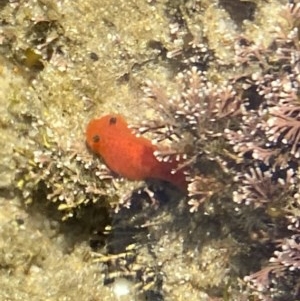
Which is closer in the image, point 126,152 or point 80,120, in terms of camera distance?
point 126,152

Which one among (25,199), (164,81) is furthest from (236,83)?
(25,199)

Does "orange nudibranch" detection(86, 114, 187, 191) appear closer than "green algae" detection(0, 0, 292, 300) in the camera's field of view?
Yes

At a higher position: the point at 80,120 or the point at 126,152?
the point at 80,120

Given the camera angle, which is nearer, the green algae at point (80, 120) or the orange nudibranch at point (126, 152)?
the orange nudibranch at point (126, 152)

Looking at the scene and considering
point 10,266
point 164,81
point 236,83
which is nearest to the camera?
point 236,83

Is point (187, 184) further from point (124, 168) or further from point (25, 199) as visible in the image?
point (25, 199)

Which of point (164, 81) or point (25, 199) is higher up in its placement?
point (164, 81)

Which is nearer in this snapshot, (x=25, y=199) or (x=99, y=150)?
(x=99, y=150)

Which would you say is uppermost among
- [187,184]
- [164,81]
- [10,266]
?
[164,81]
